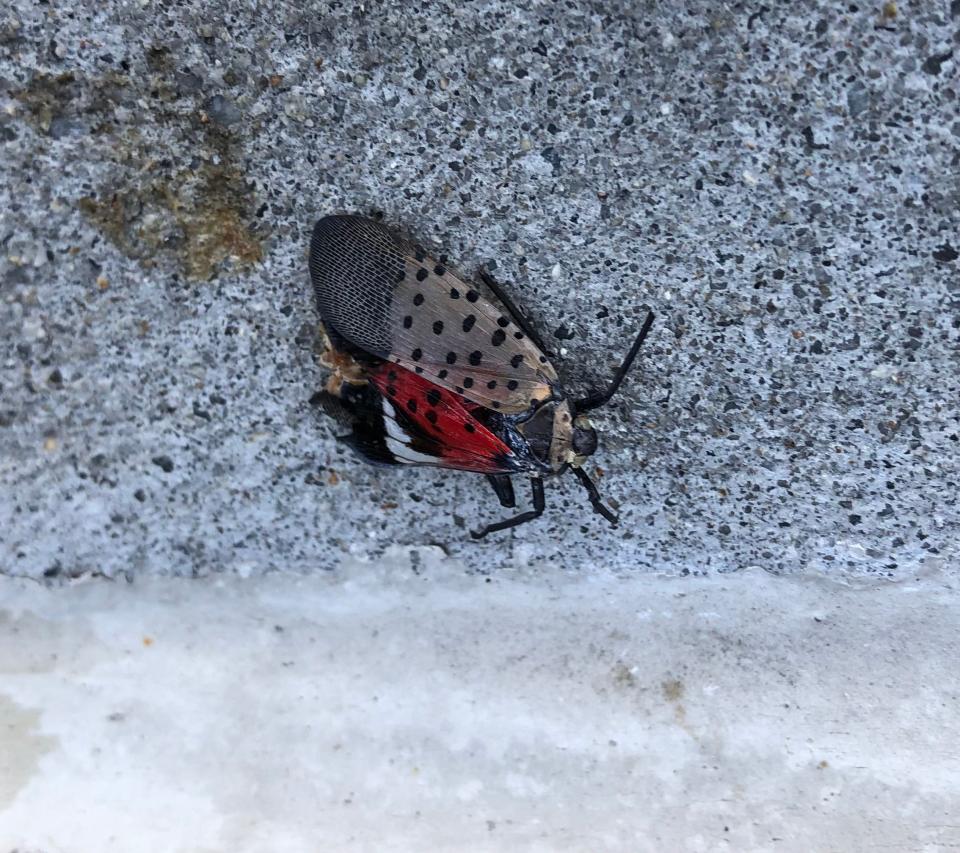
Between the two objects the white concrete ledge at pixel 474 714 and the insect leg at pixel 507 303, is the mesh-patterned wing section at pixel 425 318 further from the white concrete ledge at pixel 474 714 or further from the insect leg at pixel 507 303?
the white concrete ledge at pixel 474 714

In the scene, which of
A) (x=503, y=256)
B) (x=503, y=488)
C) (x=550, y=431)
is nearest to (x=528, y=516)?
(x=503, y=488)

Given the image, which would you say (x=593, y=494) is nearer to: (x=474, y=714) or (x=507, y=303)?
(x=507, y=303)

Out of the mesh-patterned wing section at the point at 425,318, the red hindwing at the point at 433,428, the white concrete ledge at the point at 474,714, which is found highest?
the mesh-patterned wing section at the point at 425,318

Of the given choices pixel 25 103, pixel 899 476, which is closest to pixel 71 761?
pixel 25 103

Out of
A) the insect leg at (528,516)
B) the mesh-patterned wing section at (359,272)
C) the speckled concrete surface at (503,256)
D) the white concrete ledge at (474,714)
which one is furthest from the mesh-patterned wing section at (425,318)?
the white concrete ledge at (474,714)

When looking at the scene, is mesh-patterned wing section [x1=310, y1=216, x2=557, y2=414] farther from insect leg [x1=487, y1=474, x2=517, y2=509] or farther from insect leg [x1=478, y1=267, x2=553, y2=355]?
insect leg [x1=487, y1=474, x2=517, y2=509]
